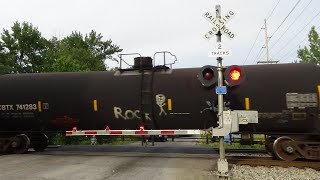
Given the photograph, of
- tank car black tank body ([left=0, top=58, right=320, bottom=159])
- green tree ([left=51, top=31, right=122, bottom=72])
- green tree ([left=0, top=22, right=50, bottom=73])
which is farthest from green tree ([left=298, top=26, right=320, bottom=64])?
tank car black tank body ([left=0, top=58, right=320, bottom=159])

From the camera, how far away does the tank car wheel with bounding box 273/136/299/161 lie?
11.1 metres

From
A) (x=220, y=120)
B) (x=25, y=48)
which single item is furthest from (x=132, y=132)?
(x=25, y=48)

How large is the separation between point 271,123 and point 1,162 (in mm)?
8965

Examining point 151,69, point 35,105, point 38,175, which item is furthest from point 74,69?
point 38,175

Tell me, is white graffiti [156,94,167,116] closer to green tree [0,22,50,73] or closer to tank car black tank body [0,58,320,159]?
tank car black tank body [0,58,320,159]

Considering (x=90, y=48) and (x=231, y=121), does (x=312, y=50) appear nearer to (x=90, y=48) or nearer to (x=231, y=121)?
(x=90, y=48)

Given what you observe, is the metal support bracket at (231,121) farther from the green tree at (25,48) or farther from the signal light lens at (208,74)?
the green tree at (25,48)

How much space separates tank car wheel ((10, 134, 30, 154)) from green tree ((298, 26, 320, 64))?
60.6m

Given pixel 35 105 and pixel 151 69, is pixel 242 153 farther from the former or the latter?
pixel 35 105

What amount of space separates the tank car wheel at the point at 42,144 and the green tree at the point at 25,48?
25.0 m

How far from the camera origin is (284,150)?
11.2 meters

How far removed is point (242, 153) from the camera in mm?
13703

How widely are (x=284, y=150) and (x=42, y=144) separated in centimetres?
963

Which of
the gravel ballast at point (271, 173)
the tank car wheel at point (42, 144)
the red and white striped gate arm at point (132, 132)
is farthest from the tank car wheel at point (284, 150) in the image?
the tank car wheel at point (42, 144)
